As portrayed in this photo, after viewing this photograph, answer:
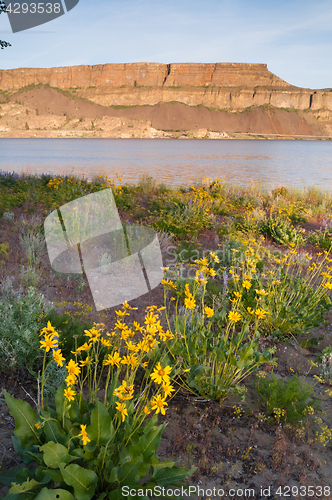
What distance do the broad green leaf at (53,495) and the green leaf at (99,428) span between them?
0.64 feet

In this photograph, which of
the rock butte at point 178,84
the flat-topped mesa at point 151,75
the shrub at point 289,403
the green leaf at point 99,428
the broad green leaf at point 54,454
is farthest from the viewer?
the flat-topped mesa at point 151,75

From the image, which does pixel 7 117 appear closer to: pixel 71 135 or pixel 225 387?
pixel 71 135

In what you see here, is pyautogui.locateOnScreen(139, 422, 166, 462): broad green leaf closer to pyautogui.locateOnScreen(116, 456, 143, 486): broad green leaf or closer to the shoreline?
pyautogui.locateOnScreen(116, 456, 143, 486): broad green leaf

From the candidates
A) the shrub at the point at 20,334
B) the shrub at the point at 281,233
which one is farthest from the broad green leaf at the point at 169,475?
the shrub at the point at 281,233

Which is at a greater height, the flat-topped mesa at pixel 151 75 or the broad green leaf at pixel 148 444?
the flat-topped mesa at pixel 151 75

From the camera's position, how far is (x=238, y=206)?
348 inches

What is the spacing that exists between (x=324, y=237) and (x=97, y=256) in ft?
15.3

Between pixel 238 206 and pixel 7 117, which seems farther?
pixel 7 117

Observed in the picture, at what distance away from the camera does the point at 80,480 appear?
1393mm

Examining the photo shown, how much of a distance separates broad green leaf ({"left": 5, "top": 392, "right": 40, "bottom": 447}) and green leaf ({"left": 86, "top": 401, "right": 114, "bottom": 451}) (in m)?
0.33

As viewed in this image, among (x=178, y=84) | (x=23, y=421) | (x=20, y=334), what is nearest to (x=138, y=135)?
(x=178, y=84)

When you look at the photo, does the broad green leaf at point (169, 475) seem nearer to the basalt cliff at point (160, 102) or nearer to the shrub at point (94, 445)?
the shrub at point (94, 445)

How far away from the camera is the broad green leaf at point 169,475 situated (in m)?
1.55

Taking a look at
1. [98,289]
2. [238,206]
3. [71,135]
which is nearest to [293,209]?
[238,206]
